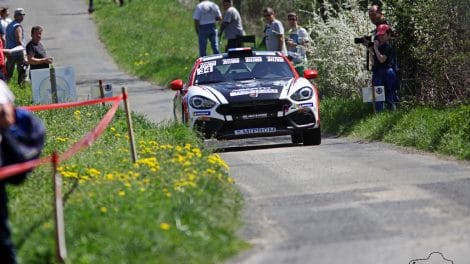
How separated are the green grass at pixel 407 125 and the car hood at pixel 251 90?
1.79 metres

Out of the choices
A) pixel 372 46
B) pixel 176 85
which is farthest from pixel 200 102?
pixel 372 46

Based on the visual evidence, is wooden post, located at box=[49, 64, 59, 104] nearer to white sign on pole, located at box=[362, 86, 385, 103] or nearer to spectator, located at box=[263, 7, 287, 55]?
white sign on pole, located at box=[362, 86, 385, 103]

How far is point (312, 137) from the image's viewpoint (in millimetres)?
16469

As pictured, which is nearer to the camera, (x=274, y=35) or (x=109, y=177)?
(x=109, y=177)

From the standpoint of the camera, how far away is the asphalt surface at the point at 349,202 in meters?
8.59

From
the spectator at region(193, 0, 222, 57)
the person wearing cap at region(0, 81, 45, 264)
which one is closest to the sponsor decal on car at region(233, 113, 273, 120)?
the person wearing cap at region(0, 81, 45, 264)

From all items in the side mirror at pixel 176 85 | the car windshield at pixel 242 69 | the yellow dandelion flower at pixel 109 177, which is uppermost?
the car windshield at pixel 242 69

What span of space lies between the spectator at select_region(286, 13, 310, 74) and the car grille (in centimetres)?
593

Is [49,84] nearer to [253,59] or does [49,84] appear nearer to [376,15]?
[253,59]

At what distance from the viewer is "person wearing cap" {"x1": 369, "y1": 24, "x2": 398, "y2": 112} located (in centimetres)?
1792

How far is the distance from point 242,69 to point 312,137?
1562mm

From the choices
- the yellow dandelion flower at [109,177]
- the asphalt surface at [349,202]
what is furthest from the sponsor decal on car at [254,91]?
the yellow dandelion flower at [109,177]

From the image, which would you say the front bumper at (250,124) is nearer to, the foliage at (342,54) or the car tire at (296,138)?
the car tire at (296,138)

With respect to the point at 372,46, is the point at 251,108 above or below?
below
